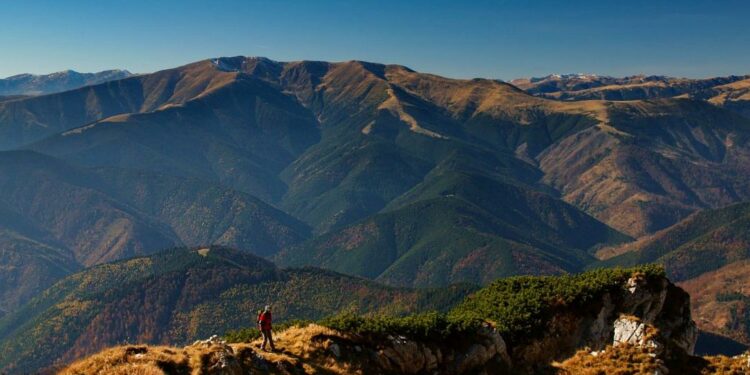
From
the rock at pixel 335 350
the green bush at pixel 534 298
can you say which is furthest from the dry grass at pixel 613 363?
the rock at pixel 335 350

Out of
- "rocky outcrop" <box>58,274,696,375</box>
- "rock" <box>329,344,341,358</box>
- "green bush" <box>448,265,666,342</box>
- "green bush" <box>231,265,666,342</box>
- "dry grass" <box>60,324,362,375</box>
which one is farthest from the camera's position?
"green bush" <box>448,265,666,342</box>

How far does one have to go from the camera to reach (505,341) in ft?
200

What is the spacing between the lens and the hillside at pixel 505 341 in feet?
147

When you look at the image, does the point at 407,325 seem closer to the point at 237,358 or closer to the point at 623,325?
the point at 237,358

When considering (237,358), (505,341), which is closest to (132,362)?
(237,358)

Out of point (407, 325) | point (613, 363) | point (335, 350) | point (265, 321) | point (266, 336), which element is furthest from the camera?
point (407, 325)

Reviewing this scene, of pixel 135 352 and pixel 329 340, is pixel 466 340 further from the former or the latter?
pixel 135 352

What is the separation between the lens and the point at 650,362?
54.5m

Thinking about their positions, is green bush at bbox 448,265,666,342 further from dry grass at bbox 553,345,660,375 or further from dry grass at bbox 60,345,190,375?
dry grass at bbox 60,345,190,375

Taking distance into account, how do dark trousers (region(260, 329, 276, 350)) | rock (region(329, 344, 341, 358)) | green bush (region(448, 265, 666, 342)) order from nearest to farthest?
dark trousers (region(260, 329, 276, 350)), rock (region(329, 344, 341, 358)), green bush (region(448, 265, 666, 342))

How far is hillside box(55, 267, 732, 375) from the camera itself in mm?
44812

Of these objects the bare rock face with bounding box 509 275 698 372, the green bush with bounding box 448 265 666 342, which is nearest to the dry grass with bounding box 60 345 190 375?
the green bush with bounding box 448 265 666 342

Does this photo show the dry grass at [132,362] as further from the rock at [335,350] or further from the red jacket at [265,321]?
the rock at [335,350]

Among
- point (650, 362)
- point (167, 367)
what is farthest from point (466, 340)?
point (167, 367)
